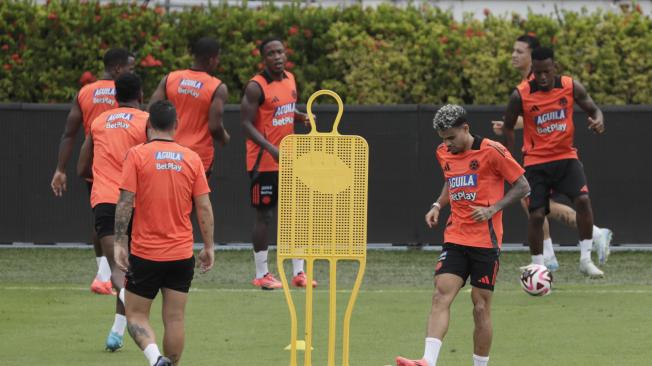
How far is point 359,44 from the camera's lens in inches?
745

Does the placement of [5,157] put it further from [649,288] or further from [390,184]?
[649,288]

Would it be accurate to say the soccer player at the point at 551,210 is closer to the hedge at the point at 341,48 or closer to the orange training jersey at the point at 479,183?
the hedge at the point at 341,48

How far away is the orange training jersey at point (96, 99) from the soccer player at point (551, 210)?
3.91 metres

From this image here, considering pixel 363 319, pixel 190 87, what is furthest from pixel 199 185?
pixel 190 87

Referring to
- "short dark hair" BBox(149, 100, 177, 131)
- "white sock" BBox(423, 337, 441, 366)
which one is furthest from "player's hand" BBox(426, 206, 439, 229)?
"short dark hair" BBox(149, 100, 177, 131)

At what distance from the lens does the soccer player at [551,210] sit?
47.9ft

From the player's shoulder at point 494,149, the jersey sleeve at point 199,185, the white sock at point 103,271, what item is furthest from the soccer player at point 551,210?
the jersey sleeve at point 199,185

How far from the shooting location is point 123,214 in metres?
9.05

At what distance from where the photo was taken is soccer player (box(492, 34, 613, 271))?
47.9 ft

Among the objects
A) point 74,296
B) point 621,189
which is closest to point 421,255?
point 621,189

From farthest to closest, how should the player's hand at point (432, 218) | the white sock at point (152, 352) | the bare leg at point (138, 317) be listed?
1. the player's hand at point (432, 218)
2. the bare leg at point (138, 317)
3. the white sock at point (152, 352)

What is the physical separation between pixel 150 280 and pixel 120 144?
233 centimetres

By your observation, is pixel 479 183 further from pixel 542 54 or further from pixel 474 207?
pixel 542 54

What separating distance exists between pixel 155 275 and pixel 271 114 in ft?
17.5
